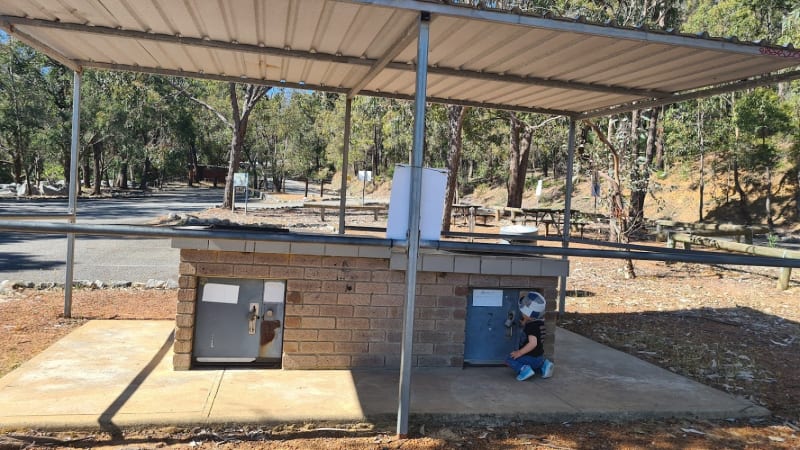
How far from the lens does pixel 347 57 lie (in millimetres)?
5523

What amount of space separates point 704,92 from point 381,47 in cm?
323

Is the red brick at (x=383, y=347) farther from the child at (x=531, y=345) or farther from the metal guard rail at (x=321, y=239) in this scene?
the metal guard rail at (x=321, y=239)

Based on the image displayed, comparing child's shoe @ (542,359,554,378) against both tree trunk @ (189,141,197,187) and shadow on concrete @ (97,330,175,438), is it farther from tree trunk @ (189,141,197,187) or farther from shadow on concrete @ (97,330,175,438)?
tree trunk @ (189,141,197,187)

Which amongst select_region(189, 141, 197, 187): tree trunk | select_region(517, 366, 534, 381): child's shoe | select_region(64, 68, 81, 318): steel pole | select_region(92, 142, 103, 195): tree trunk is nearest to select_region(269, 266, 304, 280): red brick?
select_region(517, 366, 534, 381): child's shoe

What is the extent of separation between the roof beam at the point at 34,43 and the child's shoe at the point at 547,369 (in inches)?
214

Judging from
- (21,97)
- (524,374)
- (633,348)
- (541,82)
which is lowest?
(633,348)

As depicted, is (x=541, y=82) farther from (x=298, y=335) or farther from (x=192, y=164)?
(x=192, y=164)

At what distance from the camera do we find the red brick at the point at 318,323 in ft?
15.5

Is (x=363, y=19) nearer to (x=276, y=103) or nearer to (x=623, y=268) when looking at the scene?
(x=623, y=268)

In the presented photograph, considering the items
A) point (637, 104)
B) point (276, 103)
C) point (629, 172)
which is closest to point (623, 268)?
point (629, 172)

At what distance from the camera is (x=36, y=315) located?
633 centimetres

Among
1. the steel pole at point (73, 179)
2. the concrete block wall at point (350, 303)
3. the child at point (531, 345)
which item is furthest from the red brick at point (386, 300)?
the steel pole at point (73, 179)

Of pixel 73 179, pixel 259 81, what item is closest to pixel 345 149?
pixel 259 81

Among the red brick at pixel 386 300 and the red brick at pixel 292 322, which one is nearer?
the red brick at pixel 292 322
